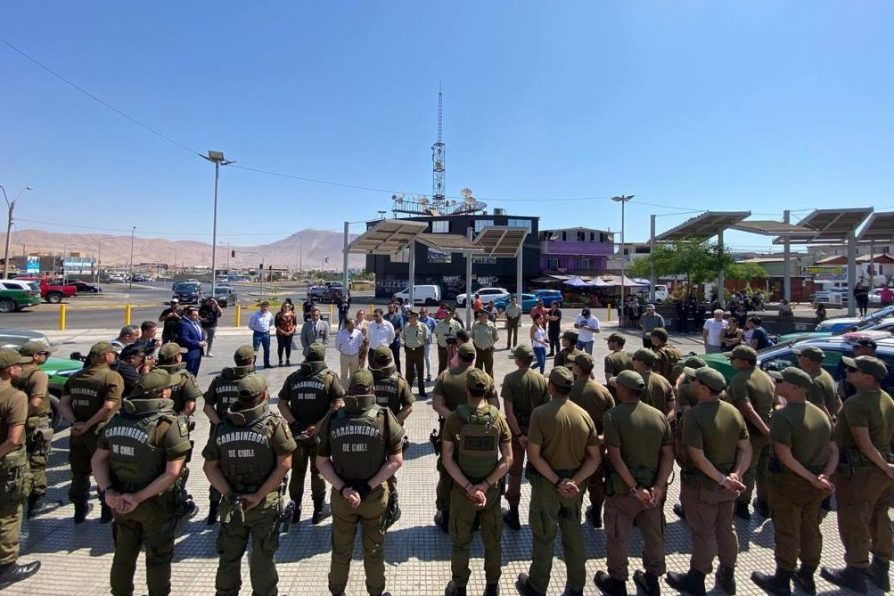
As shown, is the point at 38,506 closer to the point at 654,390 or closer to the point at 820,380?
the point at 654,390

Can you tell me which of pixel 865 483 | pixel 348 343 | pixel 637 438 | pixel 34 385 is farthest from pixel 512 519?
pixel 348 343

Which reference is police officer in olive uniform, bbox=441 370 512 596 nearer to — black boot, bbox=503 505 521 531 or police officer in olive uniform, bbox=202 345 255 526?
black boot, bbox=503 505 521 531

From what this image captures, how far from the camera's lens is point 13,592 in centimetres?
355

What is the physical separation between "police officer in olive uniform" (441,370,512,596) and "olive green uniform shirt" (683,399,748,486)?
1.44 m

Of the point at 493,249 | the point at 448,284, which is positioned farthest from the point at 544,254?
the point at 493,249

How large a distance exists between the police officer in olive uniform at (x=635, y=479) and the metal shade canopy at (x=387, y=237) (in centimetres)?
1421

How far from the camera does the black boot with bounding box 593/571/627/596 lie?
11.6ft

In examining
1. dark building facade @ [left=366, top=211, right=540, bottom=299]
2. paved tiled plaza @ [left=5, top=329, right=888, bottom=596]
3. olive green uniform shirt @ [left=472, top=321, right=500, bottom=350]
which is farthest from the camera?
dark building facade @ [left=366, top=211, right=540, bottom=299]

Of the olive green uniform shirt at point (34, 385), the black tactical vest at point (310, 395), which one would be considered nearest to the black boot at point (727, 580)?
the black tactical vest at point (310, 395)

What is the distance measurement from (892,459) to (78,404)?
23.7 feet

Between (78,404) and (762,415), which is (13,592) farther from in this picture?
(762,415)

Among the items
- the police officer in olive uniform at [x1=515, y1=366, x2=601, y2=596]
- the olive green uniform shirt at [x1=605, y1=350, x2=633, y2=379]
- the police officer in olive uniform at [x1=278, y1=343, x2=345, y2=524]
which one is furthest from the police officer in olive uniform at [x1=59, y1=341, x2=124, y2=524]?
the olive green uniform shirt at [x1=605, y1=350, x2=633, y2=379]

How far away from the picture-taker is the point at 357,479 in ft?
10.9

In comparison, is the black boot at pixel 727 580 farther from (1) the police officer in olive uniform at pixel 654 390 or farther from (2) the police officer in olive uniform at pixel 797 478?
(1) the police officer in olive uniform at pixel 654 390
